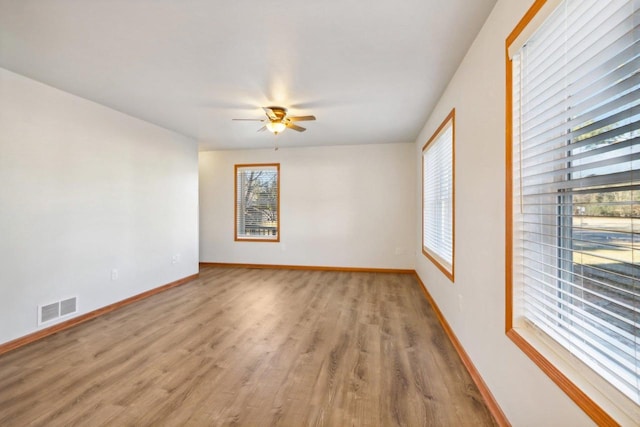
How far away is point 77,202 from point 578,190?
4386mm

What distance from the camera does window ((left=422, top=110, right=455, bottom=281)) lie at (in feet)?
10.2

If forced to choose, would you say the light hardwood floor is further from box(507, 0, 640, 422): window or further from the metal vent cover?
box(507, 0, 640, 422): window

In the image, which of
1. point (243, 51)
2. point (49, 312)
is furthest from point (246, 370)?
point (243, 51)

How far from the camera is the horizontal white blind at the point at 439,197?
324 centimetres

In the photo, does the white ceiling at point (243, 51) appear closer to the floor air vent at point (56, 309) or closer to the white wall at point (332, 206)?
the white wall at point (332, 206)

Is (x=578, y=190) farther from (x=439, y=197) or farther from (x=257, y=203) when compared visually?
(x=257, y=203)

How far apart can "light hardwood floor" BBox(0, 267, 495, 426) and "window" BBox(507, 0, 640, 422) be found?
3.18 feet

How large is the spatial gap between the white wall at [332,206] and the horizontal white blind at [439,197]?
3.59 ft

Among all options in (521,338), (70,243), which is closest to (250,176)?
(70,243)

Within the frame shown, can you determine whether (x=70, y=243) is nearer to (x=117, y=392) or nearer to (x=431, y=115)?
(x=117, y=392)

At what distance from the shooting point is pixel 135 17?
1.95 meters

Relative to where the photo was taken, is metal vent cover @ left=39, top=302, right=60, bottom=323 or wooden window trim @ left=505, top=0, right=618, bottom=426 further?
metal vent cover @ left=39, top=302, right=60, bottom=323

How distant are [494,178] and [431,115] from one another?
2396 millimetres

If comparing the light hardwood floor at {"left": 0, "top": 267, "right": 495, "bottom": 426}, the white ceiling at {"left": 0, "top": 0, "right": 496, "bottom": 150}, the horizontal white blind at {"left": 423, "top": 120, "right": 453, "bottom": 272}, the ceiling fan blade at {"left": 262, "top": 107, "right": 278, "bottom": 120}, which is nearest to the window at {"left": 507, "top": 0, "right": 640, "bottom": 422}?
the white ceiling at {"left": 0, "top": 0, "right": 496, "bottom": 150}
